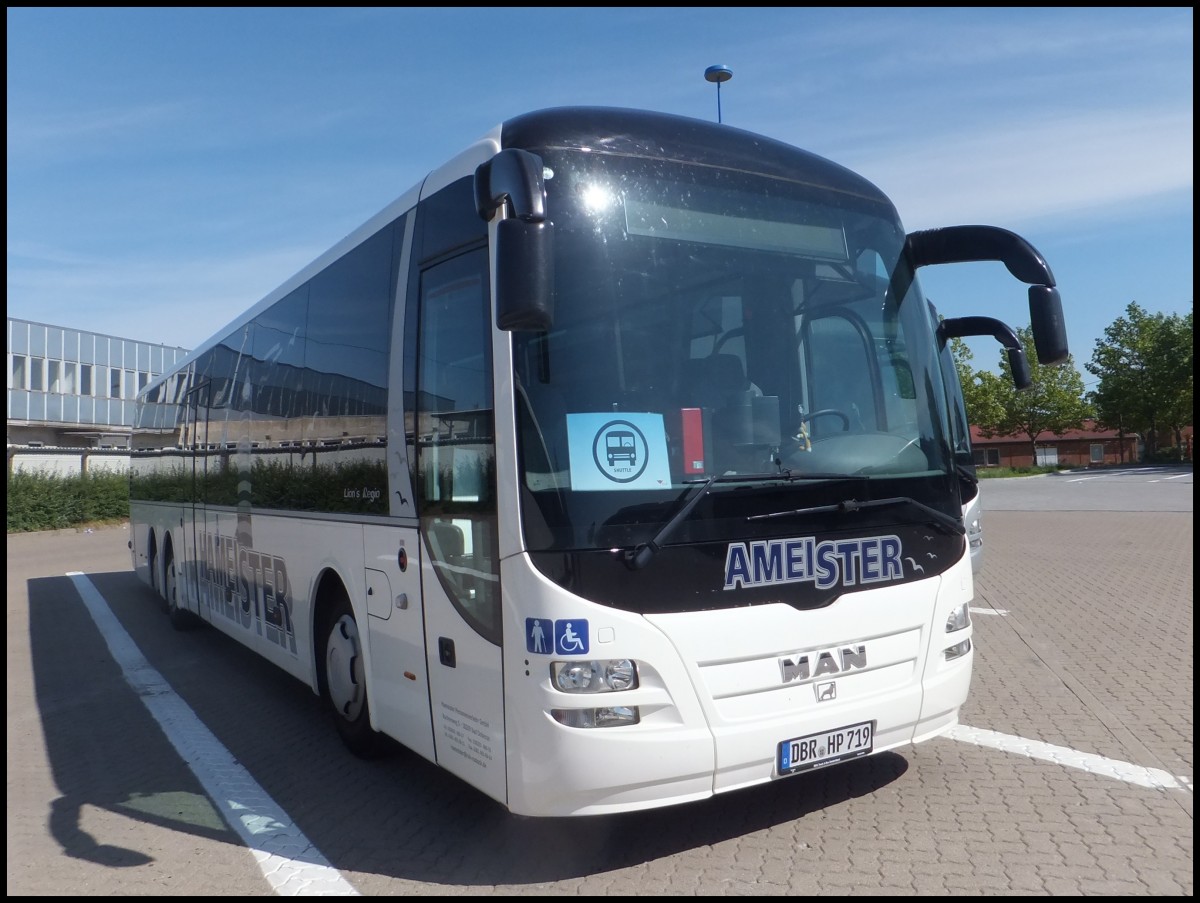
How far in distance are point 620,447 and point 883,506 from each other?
136 cm

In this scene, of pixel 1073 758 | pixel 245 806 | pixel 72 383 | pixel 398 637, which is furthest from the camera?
pixel 72 383

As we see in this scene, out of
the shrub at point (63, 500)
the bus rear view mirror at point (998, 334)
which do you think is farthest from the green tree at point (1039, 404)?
the bus rear view mirror at point (998, 334)

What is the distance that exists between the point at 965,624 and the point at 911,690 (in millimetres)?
595

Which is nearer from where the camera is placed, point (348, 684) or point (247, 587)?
point (348, 684)

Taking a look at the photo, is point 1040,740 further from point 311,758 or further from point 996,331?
point 311,758

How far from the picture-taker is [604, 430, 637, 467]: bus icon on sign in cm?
430

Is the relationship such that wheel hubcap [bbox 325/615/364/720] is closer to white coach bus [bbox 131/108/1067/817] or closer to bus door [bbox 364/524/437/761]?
white coach bus [bbox 131/108/1067/817]

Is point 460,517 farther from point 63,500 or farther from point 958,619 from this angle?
point 63,500

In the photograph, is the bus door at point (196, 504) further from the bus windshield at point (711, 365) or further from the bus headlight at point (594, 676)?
the bus headlight at point (594, 676)

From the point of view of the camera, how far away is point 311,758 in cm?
659

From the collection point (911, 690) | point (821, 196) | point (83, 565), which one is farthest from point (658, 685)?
point (83, 565)

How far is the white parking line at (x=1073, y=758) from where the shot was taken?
216 inches

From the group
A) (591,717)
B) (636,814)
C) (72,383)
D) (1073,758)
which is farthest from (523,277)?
(72,383)

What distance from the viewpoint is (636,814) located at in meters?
5.20
